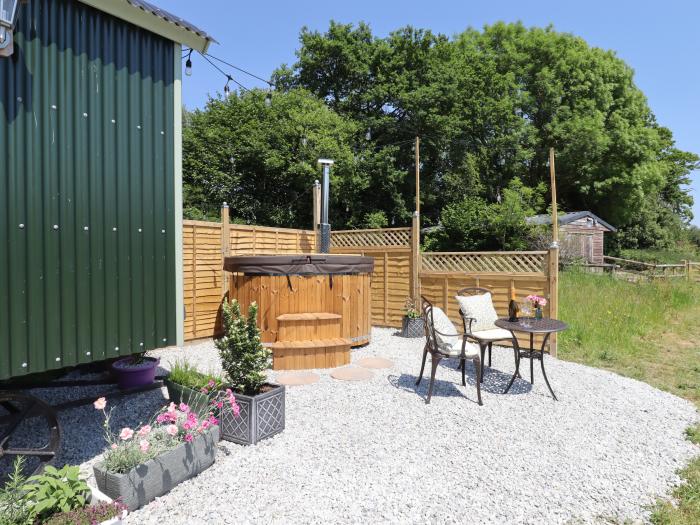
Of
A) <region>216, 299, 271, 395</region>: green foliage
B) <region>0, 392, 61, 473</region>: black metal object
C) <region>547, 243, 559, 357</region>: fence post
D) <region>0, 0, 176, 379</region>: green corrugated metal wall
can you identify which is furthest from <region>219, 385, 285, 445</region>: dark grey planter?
<region>547, 243, 559, 357</region>: fence post

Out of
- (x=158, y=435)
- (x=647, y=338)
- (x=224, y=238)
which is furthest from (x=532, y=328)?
(x=224, y=238)

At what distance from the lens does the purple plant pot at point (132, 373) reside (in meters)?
4.07

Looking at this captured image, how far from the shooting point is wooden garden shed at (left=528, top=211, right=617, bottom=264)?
17094mm

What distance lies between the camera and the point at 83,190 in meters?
2.59

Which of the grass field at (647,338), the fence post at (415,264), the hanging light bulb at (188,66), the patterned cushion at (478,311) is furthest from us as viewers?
the fence post at (415,264)

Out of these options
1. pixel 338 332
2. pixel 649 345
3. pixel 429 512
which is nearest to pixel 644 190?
pixel 649 345

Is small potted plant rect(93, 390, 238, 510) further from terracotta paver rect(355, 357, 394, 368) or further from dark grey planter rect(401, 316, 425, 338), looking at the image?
dark grey planter rect(401, 316, 425, 338)

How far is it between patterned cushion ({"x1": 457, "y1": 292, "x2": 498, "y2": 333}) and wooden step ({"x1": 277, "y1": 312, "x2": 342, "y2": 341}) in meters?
1.70

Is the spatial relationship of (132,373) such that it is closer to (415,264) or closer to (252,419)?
(252,419)

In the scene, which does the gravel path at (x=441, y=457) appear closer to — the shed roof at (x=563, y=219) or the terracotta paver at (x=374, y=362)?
the terracotta paver at (x=374, y=362)

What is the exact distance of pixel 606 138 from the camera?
66.2ft

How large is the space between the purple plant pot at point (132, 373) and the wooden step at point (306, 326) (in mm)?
1648

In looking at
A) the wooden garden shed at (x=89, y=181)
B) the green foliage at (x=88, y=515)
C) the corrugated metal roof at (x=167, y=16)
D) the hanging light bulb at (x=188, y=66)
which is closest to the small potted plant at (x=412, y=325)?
the wooden garden shed at (x=89, y=181)

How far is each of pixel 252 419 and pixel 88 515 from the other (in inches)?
50.0
